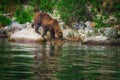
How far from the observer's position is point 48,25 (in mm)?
28703

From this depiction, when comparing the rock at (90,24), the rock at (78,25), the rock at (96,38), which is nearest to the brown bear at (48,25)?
the rock at (96,38)

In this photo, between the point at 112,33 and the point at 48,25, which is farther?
the point at 112,33

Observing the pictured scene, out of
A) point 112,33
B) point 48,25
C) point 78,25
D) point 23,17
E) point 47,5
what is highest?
point 47,5

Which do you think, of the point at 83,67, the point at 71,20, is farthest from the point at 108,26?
the point at 83,67

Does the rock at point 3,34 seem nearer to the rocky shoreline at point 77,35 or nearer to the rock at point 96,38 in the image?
the rocky shoreline at point 77,35

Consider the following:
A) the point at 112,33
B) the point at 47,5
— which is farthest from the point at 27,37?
the point at 47,5

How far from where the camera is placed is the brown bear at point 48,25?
2848 centimetres

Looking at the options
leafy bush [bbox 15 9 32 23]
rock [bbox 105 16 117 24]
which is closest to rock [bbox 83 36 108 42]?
rock [bbox 105 16 117 24]

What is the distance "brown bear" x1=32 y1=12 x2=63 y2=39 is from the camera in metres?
28.5

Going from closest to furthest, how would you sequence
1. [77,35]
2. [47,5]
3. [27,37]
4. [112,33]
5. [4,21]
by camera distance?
[27,37] → [112,33] → [77,35] → [4,21] → [47,5]

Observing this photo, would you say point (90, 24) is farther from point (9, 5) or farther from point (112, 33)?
point (9, 5)

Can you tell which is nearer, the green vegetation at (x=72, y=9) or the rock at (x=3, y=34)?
the rock at (x=3, y=34)

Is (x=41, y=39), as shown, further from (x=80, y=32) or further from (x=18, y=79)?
→ (x=18, y=79)

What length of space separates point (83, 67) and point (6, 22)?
2184cm
